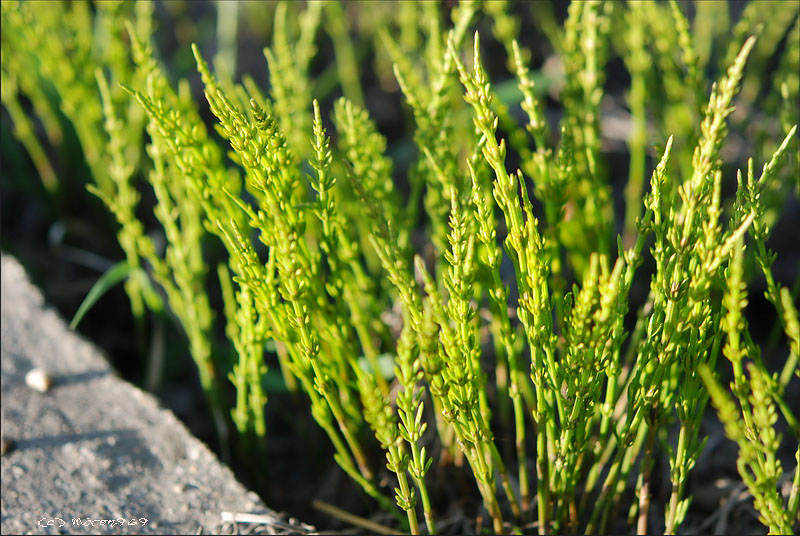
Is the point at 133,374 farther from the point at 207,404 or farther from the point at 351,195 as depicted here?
the point at 351,195

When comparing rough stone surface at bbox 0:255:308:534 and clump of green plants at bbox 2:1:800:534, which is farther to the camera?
rough stone surface at bbox 0:255:308:534

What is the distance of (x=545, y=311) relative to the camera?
733mm

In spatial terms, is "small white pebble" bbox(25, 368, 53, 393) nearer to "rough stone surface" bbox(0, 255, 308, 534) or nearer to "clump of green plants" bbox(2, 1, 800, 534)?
"rough stone surface" bbox(0, 255, 308, 534)

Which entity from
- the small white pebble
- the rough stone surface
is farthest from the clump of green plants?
the small white pebble

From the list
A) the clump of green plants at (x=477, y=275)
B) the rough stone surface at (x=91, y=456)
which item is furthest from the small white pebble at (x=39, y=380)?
the clump of green plants at (x=477, y=275)

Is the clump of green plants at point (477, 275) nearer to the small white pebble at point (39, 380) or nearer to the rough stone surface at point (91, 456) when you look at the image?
the rough stone surface at point (91, 456)

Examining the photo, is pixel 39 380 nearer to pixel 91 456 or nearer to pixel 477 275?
pixel 91 456

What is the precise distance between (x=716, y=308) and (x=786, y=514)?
1.81ft

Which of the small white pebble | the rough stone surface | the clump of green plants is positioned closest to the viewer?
the clump of green plants

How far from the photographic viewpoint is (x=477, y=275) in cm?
105

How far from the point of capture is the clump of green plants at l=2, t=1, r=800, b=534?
0.69 meters

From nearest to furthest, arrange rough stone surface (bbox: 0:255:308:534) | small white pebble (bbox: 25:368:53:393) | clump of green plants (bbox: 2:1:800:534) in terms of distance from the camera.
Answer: clump of green plants (bbox: 2:1:800:534) → rough stone surface (bbox: 0:255:308:534) → small white pebble (bbox: 25:368:53:393)

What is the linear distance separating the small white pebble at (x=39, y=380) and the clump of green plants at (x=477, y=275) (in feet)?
0.68

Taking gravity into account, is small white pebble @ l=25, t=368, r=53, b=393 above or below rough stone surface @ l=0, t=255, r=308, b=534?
above
